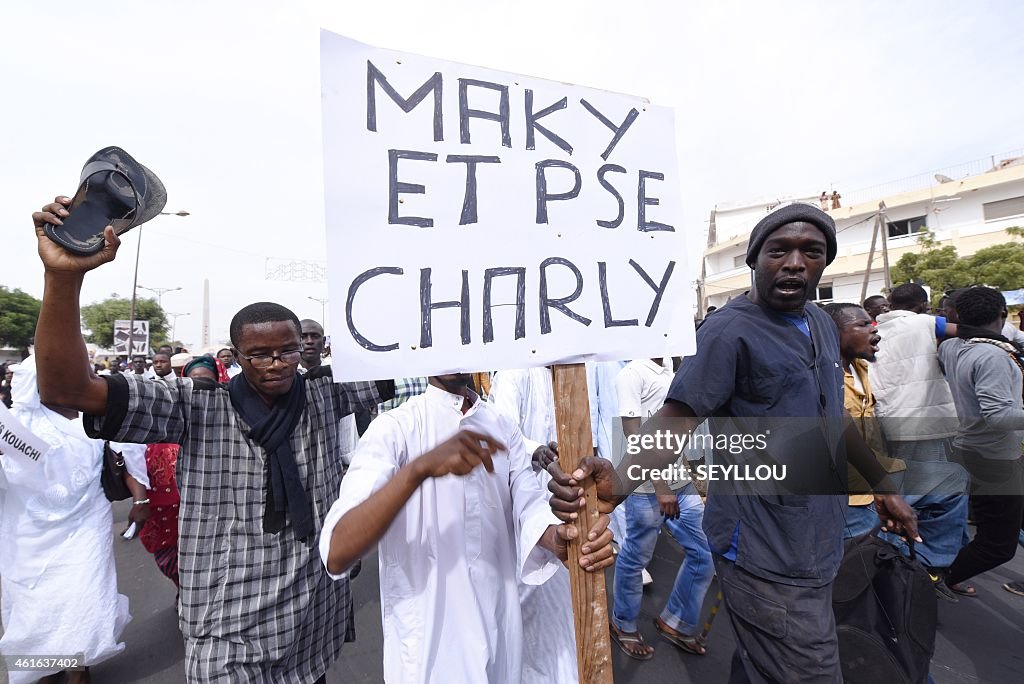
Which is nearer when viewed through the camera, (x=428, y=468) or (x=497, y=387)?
(x=428, y=468)

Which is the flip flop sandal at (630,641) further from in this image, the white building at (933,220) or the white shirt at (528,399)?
the white building at (933,220)

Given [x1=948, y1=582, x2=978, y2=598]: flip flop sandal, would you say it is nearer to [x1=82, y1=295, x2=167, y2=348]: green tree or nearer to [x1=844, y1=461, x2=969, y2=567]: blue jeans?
[x1=844, y1=461, x2=969, y2=567]: blue jeans

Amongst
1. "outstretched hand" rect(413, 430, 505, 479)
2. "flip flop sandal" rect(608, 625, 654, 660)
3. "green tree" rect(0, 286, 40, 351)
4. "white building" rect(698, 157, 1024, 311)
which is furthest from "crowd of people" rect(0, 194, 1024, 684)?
"green tree" rect(0, 286, 40, 351)

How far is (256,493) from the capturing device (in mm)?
1777

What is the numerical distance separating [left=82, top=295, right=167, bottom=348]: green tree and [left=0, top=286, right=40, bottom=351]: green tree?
3.85m

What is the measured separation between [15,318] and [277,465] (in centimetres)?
4701

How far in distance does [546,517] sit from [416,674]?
0.50 m

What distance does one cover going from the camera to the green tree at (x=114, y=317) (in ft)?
137

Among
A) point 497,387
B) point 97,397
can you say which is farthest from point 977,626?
point 97,397

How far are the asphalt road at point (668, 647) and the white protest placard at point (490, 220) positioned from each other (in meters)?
2.33

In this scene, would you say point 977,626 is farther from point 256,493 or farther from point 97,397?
point 97,397

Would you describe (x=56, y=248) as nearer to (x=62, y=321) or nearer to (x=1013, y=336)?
(x=62, y=321)

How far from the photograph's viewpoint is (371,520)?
1134 millimetres

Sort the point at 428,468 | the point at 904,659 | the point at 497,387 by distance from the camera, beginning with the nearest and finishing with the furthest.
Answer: the point at 428,468, the point at 904,659, the point at 497,387
